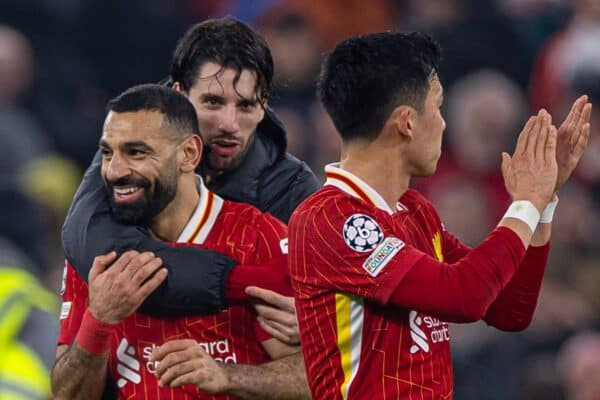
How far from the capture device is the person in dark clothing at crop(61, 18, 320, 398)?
4.74 m

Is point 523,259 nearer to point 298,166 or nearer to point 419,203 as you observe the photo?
point 419,203

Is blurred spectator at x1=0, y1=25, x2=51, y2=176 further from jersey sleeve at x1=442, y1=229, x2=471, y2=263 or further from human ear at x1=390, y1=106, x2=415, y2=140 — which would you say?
human ear at x1=390, y1=106, x2=415, y2=140

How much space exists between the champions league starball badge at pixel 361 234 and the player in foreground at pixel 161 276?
539mm

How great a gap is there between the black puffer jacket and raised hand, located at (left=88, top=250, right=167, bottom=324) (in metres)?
0.04

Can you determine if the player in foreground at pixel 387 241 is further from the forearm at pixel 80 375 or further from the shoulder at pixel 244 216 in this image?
the forearm at pixel 80 375

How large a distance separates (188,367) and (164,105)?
776 millimetres

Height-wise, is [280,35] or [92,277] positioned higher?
[280,35]

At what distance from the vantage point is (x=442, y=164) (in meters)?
9.38

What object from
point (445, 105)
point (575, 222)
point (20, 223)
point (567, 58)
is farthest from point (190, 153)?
point (445, 105)

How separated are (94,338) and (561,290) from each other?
4204mm

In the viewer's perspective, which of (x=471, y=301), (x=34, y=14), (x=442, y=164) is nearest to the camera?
(x=471, y=301)

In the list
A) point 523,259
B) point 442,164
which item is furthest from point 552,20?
point 523,259

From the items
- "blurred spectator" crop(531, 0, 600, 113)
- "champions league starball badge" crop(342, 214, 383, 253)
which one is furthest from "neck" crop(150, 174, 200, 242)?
"blurred spectator" crop(531, 0, 600, 113)

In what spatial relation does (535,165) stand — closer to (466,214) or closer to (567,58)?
(466,214)
